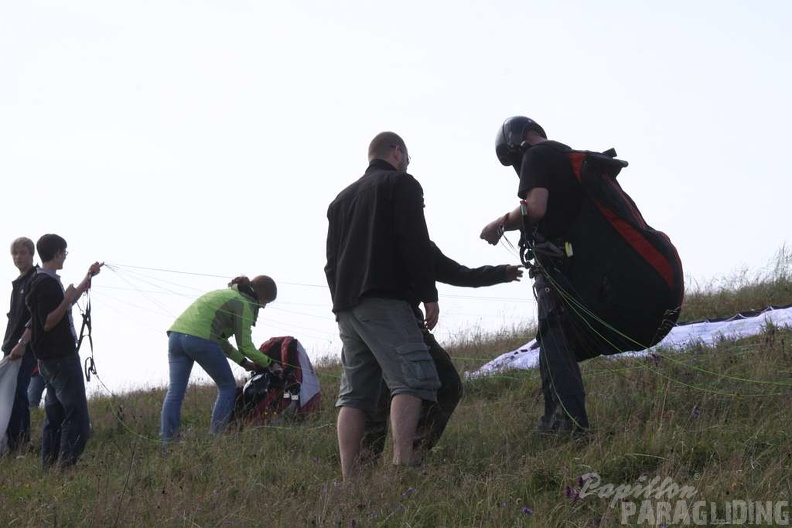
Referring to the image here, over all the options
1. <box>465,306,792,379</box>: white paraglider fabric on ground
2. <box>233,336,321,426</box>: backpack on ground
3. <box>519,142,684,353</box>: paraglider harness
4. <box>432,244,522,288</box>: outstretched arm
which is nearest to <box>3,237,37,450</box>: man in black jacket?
<box>233,336,321,426</box>: backpack on ground

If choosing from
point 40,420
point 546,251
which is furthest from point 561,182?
point 40,420

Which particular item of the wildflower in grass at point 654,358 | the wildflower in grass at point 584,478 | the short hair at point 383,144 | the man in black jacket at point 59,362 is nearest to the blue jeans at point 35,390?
the man in black jacket at point 59,362

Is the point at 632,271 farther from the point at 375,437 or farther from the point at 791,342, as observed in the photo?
the point at 791,342

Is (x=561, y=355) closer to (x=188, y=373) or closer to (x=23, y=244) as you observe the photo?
(x=188, y=373)

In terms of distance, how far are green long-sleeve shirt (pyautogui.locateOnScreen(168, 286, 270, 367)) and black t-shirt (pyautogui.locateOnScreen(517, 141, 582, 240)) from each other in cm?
313

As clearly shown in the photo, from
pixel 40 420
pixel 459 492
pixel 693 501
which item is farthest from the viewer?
pixel 40 420

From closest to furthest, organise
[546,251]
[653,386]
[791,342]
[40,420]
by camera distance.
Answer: [546,251], [653,386], [791,342], [40,420]

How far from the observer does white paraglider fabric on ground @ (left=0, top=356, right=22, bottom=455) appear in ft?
26.6

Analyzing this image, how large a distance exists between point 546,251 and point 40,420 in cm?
619

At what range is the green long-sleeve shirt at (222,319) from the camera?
7.85m

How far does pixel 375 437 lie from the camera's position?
5.84 metres

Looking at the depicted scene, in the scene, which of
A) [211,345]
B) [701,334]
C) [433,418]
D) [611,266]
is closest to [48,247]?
[211,345]

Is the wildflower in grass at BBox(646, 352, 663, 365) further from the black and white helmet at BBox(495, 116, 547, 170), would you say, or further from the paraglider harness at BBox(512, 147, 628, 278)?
the black and white helmet at BBox(495, 116, 547, 170)

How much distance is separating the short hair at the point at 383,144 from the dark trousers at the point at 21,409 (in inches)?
156
